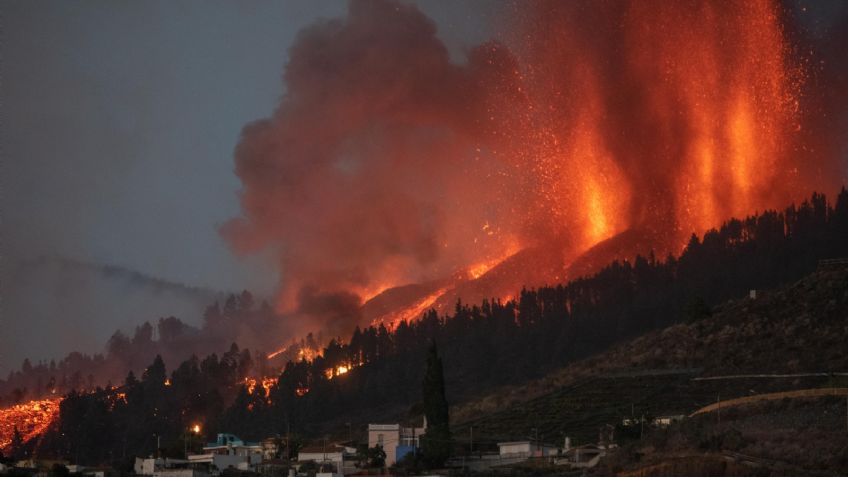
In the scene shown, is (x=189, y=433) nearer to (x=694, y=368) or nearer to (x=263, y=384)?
(x=263, y=384)

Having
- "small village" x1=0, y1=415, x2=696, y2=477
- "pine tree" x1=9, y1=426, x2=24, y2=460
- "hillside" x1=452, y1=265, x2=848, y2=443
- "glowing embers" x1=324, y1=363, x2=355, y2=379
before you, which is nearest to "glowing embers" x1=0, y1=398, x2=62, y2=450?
"pine tree" x1=9, y1=426, x2=24, y2=460

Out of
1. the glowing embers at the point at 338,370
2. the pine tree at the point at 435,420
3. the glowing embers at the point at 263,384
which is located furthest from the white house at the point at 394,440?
the glowing embers at the point at 338,370

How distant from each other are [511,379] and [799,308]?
3770cm

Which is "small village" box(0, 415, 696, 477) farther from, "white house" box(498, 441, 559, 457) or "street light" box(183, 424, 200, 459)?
"street light" box(183, 424, 200, 459)

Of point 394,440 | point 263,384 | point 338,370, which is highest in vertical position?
point 338,370

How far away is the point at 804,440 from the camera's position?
68.1m

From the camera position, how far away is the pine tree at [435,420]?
88125mm

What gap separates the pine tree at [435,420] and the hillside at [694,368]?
15.5 ft

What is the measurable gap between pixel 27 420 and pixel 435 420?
96.9 metres

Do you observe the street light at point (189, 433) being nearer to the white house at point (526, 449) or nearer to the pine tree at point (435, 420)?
the pine tree at point (435, 420)

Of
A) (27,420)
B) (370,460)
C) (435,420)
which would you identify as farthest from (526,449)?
(27,420)

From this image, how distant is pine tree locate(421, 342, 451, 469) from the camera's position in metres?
88.1

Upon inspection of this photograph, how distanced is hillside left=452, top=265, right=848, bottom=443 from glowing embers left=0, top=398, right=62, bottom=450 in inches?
2761

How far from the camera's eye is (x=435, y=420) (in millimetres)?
97500
